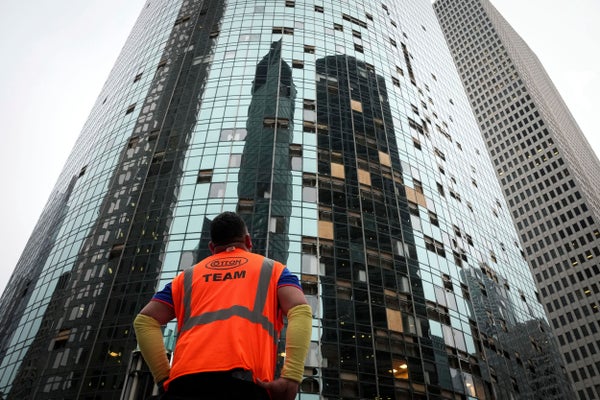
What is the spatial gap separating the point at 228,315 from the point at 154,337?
64cm

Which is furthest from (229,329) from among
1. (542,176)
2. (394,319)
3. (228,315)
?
(542,176)

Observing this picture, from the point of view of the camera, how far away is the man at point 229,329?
297 cm

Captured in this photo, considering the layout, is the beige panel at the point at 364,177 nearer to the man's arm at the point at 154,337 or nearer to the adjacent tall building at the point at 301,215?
the adjacent tall building at the point at 301,215

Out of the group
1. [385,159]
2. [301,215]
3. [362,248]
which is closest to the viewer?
[362,248]

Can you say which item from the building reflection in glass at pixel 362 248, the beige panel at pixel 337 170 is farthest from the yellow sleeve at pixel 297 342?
the beige panel at pixel 337 170

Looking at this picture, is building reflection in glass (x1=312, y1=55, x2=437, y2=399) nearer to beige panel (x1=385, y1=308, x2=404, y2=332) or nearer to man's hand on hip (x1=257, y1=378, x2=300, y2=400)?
beige panel (x1=385, y1=308, x2=404, y2=332)

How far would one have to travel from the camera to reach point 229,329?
10.4 ft

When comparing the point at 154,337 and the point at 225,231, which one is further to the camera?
the point at 225,231

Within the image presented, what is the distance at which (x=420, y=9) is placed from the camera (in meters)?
76.7

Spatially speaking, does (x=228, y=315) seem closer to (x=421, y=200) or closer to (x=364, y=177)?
(x=364, y=177)

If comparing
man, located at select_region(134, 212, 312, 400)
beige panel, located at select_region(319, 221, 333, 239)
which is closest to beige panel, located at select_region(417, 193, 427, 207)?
beige panel, located at select_region(319, 221, 333, 239)

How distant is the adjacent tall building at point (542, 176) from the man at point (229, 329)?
8509 cm

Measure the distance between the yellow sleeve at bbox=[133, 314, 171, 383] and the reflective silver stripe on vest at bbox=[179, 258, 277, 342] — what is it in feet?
0.73

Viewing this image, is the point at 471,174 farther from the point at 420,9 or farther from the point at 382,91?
the point at 420,9
